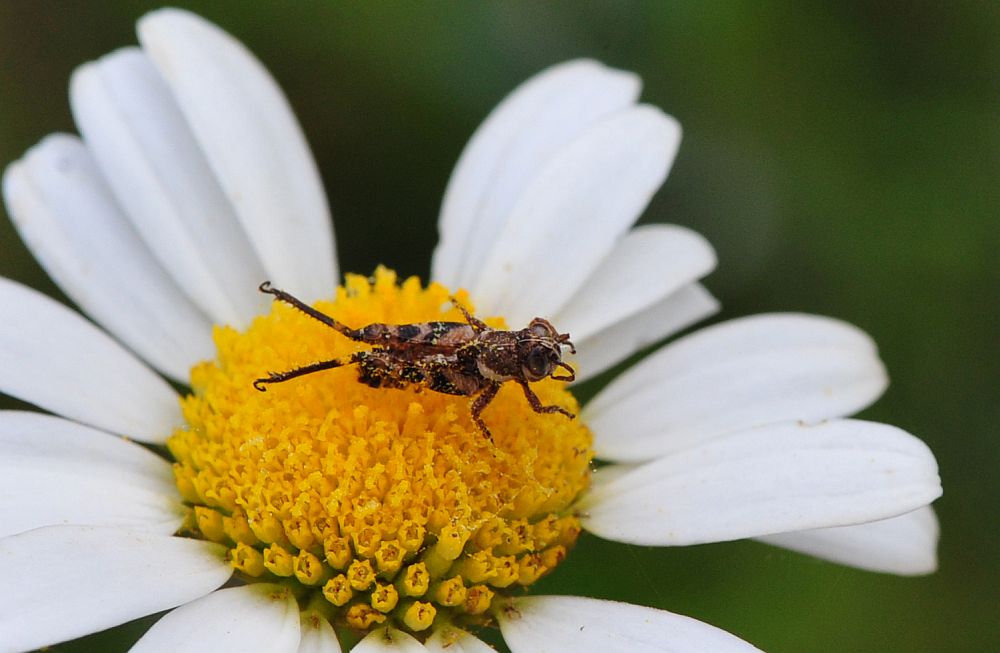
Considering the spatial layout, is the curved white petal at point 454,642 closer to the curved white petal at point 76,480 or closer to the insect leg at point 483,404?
the insect leg at point 483,404

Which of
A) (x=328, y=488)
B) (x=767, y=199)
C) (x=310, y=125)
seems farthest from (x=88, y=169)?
(x=767, y=199)

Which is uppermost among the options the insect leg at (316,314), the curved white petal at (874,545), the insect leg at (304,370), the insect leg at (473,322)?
the insect leg at (316,314)

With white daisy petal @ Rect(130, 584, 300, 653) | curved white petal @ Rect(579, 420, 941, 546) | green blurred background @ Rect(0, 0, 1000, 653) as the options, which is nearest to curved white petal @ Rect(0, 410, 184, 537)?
white daisy petal @ Rect(130, 584, 300, 653)

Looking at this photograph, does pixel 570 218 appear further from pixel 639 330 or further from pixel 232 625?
pixel 232 625

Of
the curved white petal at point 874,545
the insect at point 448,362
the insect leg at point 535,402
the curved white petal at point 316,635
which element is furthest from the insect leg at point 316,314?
the curved white petal at point 874,545

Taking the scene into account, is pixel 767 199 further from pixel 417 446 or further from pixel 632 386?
pixel 417 446

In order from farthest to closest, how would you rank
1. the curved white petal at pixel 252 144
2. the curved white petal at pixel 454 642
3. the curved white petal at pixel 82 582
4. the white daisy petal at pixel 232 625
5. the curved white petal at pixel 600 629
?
the curved white petal at pixel 252 144 < the curved white petal at pixel 454 642 < the curved white petal at pixel 600 629 < the white daisy petal at pixel 232 625 < the curved white petal at pixel 82 582
